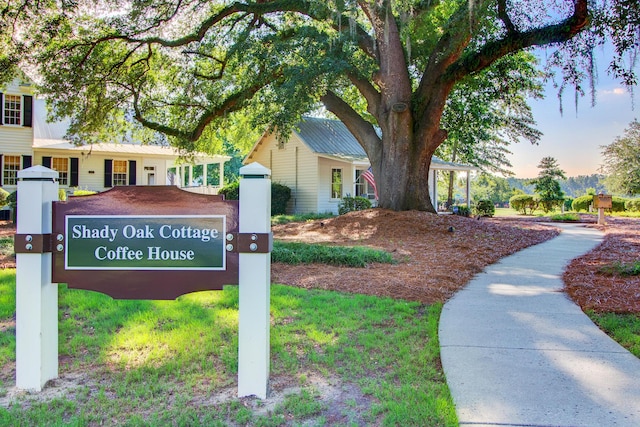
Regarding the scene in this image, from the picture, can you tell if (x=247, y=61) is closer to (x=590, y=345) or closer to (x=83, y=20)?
(x=83, y=20)

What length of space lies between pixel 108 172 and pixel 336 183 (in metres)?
10.6

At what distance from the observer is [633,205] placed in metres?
31.2

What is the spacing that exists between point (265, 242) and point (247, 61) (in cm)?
1145

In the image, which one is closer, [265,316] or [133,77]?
[265,316]

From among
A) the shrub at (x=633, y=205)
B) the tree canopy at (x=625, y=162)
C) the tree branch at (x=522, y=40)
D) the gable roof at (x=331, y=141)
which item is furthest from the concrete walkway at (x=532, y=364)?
the tree canopy at (x=625, y=162)

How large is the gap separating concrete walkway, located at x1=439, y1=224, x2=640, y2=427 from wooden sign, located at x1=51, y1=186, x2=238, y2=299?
1.81 m

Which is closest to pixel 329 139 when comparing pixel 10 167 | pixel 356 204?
pixel 356 204

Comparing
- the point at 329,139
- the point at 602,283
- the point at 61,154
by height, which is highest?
the point at 329,139

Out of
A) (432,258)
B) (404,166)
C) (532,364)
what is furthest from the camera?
(404,166)

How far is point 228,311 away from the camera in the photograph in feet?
17.7

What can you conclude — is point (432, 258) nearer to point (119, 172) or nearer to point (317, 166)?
point (317, 166)

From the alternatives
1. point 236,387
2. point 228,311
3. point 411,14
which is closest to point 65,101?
point 411,14

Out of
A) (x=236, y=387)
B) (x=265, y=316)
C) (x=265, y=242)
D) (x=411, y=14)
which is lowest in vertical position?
(x=236, y=387)

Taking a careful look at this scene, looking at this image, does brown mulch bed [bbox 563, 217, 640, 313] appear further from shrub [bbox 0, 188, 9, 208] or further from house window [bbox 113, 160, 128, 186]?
house window [bbox 113, 160, 128, 186]
